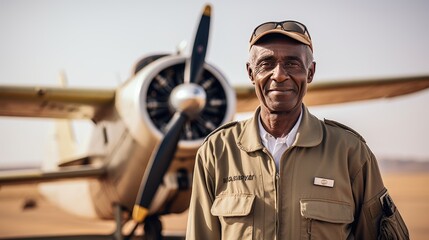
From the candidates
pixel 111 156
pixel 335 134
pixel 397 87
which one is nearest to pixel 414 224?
pixel 397 87

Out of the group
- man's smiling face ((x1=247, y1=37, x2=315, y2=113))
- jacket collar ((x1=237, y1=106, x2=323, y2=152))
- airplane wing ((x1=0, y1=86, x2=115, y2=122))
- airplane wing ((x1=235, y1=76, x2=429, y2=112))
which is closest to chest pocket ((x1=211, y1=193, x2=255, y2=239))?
jacket collar ((x1=237, y1=106, x2=323, y2=152))

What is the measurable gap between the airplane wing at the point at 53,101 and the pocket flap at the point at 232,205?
26.9 ft

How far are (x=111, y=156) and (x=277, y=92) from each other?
8599 mm

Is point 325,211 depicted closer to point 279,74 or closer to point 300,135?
point 300,135

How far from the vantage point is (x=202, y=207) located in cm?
226

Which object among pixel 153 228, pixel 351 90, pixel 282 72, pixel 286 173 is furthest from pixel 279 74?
pixel 351 90

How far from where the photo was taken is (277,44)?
2154mm

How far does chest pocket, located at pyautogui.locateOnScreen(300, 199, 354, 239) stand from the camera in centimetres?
203

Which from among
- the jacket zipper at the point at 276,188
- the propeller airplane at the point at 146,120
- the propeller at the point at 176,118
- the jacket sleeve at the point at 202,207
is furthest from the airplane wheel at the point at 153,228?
the jacket zipper at the point at 276,188

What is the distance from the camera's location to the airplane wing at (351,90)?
11292mm

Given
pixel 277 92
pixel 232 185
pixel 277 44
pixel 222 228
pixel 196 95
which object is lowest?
pixel 196 95

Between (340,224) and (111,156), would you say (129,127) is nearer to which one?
(111,156)

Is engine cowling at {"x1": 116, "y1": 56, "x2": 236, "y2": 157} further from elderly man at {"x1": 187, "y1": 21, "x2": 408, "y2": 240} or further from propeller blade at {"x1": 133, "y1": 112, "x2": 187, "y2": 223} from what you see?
elderly man at {"x1": 187, "y1": 21, "x2": 408, "y2": 240}

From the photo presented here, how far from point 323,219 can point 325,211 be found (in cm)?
3
